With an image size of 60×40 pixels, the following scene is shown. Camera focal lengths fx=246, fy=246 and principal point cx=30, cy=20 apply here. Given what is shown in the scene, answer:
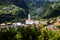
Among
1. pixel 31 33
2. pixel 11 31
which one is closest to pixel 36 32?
pixel 31 33

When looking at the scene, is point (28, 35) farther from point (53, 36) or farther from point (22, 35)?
point (53, 36)

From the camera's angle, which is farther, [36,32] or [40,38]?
[36,32]

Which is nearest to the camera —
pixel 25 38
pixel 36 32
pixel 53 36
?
pixel 53 36

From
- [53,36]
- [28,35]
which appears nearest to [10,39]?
[28,35]

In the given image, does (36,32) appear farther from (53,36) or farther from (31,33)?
(53,36)

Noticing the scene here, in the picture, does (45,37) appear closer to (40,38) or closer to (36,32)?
(40,38)

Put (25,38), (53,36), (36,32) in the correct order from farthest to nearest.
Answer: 1. (36,32)
2. (25,38)
3. (53,36)

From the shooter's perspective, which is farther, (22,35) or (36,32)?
(36,32)
